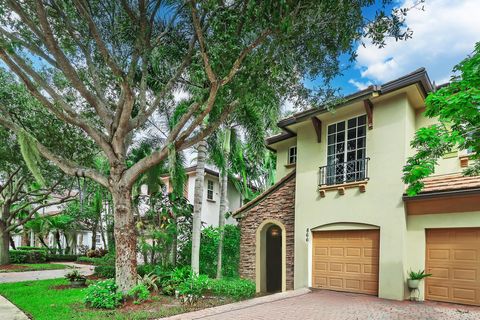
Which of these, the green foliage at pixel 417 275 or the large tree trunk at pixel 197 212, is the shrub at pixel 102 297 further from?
the green foliage at pixel 417 275

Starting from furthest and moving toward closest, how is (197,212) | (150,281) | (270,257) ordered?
1. (270,257)
2. (197,212)
3. (150,281)

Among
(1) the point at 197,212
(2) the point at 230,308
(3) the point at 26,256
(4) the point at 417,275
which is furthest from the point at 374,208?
(3) the point at 26,256

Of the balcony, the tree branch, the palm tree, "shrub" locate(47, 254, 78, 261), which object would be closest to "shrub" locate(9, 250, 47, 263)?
"shrub" locate(47, 254, 78, 261)

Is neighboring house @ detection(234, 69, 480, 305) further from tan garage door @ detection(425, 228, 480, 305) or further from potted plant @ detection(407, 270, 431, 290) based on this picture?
potted plant @ detection(407, 270, 431, 290)

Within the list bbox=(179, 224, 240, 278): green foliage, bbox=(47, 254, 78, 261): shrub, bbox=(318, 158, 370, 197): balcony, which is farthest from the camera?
bbox=(47, 254, 78, 261): shrub

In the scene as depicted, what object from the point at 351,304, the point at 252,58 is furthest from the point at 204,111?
the point at 351,304

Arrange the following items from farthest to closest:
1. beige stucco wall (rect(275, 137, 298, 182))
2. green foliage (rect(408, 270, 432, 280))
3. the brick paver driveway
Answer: beige stucco wall (rect(275, 137, 298, 182)) < green foliage (rect(408, 270, 432, 280)) < the brick paver driveway

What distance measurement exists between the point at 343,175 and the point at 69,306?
9784 mm

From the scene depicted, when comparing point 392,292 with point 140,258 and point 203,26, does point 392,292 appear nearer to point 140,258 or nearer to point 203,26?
point 203,26

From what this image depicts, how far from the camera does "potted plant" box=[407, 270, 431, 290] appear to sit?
9688mm

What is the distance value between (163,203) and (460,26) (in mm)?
14256

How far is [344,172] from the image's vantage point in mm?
11602

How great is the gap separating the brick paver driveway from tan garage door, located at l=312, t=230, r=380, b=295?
0.90 metres

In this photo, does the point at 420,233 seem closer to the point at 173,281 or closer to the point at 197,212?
the point at 197,212
